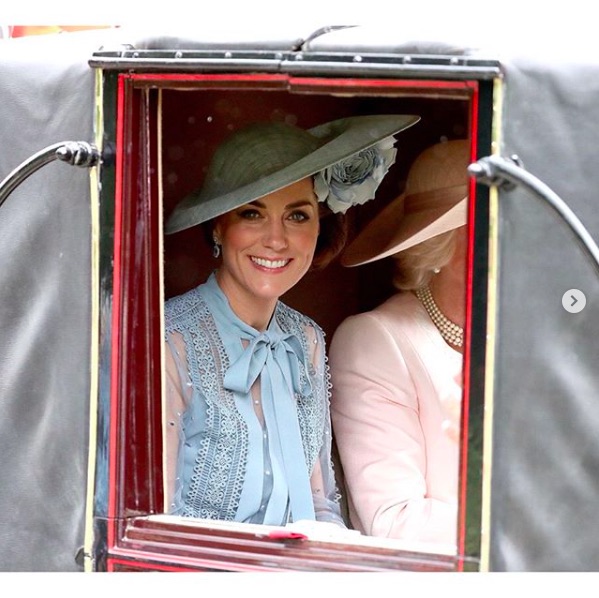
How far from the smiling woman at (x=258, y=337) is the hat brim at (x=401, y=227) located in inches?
5.8

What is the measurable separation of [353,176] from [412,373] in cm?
49

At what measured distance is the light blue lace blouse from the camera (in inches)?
122

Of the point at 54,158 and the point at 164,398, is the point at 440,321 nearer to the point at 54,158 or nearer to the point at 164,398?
the point at 164,398

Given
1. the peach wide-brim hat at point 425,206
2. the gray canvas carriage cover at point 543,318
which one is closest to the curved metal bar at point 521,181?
the gray canvas carriage cover at point 543,318

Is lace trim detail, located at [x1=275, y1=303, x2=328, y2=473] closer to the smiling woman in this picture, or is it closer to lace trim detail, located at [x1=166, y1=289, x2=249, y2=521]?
the smiling woman

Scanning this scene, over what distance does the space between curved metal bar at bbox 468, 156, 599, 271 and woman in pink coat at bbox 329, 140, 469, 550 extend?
84cm

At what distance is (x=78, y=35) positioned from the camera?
3.05 m

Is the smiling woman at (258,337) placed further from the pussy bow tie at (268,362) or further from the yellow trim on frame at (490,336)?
the yellow trim on frame at (490,336)

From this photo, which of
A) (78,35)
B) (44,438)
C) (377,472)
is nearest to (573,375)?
(377,472)

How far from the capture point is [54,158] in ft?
9.04

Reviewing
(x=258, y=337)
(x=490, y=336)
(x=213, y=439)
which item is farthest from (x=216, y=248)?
(x=490, y=336)

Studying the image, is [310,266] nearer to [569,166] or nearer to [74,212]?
[74,212]

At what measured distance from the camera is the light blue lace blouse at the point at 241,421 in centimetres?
311

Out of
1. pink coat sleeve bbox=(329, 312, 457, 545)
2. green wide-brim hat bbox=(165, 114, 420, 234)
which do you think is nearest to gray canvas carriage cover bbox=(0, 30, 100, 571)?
green wide-brim hat bbox=(165, 114, 420, 234)
